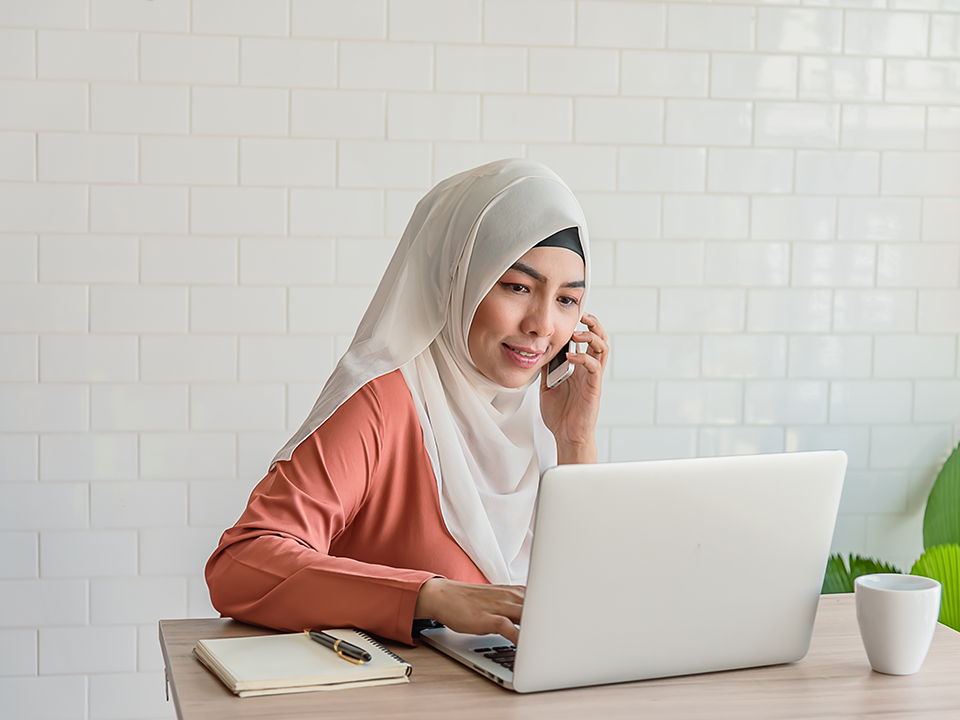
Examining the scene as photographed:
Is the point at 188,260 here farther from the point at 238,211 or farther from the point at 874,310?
the point at 874,310

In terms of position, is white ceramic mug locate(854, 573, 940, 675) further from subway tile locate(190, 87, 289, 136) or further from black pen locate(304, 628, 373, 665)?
subway tile locate(190, 87, 289, 136)

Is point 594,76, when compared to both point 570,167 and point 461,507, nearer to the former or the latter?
point 570,167

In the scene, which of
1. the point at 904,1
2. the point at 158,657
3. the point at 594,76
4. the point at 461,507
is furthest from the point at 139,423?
the point at 904,1

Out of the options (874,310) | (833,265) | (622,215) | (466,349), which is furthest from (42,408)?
(874,310)

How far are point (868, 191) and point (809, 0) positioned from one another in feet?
1.88

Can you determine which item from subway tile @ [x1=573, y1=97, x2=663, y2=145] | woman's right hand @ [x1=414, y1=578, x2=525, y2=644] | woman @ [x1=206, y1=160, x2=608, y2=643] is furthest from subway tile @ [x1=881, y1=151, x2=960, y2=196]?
woman's right hand @ [x1=414, y1=578, x2=525, y2=644]

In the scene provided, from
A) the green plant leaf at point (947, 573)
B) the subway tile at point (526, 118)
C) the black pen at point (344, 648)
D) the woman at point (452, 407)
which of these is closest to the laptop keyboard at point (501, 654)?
the black pen at point (344, 648)

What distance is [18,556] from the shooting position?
253cm

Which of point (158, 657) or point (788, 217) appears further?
point (788, 217)

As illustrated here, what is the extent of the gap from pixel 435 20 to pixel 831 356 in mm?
1487

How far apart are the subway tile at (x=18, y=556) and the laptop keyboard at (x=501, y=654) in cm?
183

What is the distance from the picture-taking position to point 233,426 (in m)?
2.59

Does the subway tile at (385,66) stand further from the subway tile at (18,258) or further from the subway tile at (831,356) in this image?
the subway tile at (831,356)

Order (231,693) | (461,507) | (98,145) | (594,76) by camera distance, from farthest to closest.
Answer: (594,76)
(98,145)
(461,507)
(231,693)
